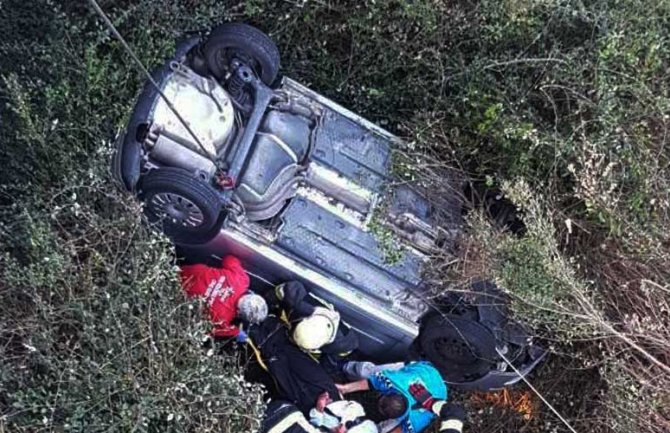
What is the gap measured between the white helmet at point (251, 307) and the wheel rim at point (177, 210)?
50 centimetres

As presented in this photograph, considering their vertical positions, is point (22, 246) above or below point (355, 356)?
above

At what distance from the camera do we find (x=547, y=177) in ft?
15.7

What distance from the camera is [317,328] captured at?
4422mm

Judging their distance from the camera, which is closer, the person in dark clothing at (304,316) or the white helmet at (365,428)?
the person in dark clothing at (304,316)

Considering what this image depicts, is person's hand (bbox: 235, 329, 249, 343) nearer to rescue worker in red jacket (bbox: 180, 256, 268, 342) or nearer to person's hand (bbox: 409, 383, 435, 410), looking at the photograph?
rescue worker in red jacket (bbox: 180, 256, 268, 342)

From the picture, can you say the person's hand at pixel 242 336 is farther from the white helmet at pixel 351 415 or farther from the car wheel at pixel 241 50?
the car wheel at pixel 241 50

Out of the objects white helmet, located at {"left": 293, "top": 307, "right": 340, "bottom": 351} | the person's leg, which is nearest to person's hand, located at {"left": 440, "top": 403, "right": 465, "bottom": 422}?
the person's leg

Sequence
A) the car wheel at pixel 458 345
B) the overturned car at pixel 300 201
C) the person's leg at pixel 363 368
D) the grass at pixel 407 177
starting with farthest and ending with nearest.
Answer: the person's leg at pixel 363 368
the car wheel at pixel 458 345
the overturned car at pixel 300 201
the grass at pixel 407 177

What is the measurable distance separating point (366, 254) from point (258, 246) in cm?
65

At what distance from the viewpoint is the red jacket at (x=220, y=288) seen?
436 centimetres

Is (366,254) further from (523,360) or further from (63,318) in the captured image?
(63,318)

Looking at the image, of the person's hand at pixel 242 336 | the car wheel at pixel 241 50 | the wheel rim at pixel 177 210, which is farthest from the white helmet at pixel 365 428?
the car wheel at pixel 241 50

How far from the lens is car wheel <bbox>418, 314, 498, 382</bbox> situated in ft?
15.3

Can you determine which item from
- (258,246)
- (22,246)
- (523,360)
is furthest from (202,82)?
(523,360)
